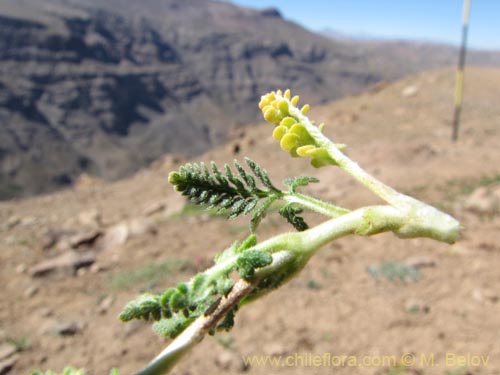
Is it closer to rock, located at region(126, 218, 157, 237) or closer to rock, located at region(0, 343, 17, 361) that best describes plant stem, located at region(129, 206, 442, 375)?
rock, located at region(0, 343, 17, 361)

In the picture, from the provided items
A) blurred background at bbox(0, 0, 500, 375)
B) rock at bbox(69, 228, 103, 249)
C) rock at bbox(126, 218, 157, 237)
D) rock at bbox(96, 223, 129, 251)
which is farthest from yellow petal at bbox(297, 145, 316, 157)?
rock at bbox(69, 228, 103, 249)

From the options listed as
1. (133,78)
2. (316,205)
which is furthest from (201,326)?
(133,78)

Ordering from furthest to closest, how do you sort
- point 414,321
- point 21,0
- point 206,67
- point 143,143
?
point 206,67, point 21,0, point 143,143, point 414,321

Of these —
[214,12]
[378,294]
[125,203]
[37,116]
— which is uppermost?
[214,12]

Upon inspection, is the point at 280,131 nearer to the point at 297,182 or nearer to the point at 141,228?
the point at 297,182

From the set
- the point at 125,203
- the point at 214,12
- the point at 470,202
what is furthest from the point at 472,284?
the point at 214,12

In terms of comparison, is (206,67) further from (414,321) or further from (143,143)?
(414,321)
